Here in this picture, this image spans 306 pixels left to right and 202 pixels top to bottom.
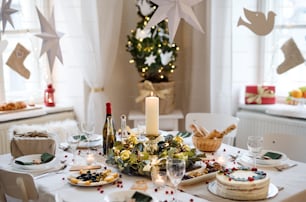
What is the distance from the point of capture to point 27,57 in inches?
153

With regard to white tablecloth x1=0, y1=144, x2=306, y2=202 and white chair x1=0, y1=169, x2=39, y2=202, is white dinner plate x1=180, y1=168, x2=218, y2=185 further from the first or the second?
white chair x1=0, y1=169, x2=39, y2=202

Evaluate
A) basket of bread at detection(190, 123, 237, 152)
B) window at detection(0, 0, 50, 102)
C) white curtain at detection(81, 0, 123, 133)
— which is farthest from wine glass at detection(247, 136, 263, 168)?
window at detection(0, 0, 50, 102)

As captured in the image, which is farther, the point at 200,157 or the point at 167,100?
the point at 167,100

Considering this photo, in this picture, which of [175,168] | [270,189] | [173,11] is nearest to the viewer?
[175,168]

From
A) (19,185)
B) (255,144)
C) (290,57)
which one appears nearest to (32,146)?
(19,185)

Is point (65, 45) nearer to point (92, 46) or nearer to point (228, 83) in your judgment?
point (92, 46)

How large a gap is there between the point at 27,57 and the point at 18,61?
0.24 meters

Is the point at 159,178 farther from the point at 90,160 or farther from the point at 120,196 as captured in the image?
the point at 90,160

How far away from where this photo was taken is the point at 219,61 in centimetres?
378

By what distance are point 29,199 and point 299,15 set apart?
272cm

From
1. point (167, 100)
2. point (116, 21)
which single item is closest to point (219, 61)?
point (167, 100)

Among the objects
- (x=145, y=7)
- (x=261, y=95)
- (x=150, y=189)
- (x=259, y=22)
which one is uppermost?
(x=145, y=7)

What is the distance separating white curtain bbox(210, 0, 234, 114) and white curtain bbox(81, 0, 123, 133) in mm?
822

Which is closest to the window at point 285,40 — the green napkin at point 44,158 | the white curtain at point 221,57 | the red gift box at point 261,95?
the red gift box at point 261,95
